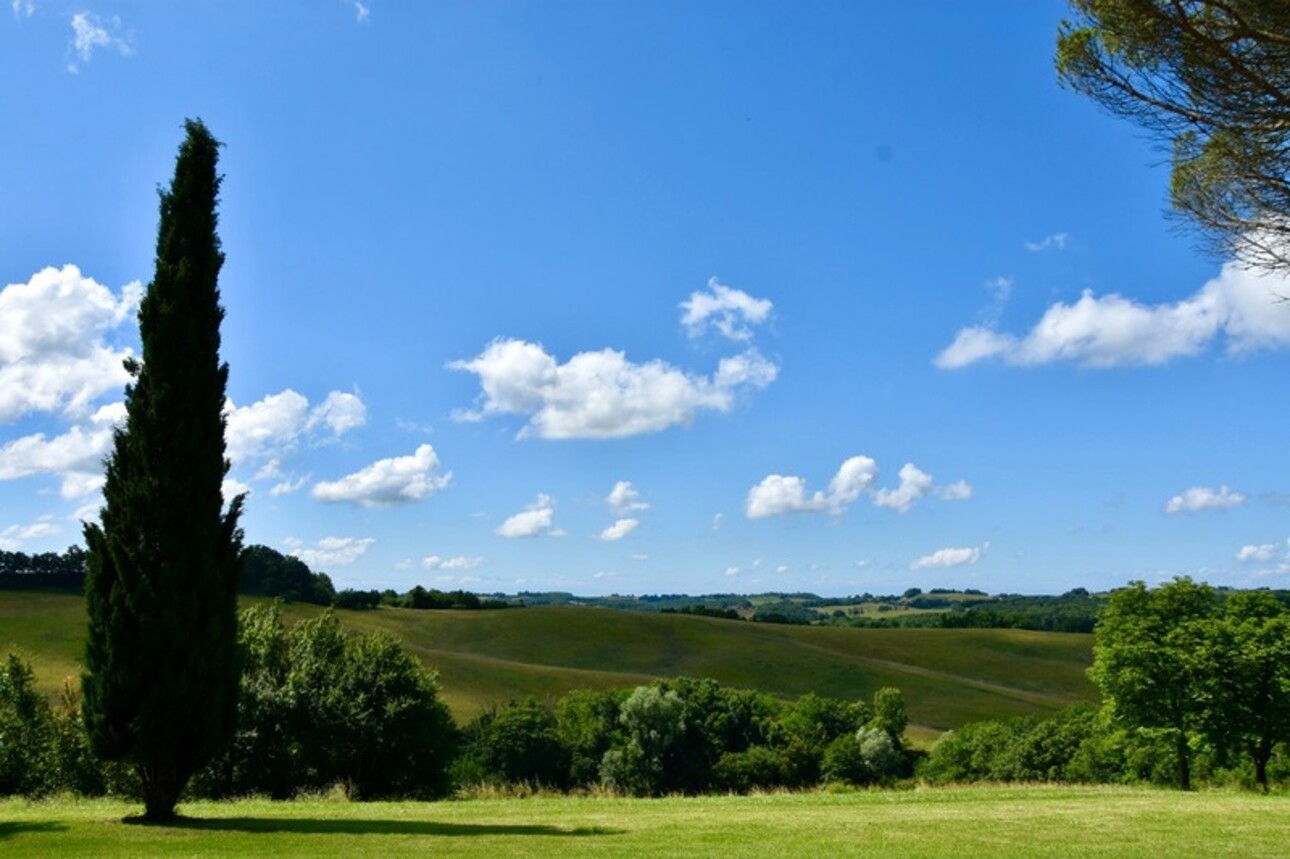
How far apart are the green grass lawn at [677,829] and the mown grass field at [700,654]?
178ft

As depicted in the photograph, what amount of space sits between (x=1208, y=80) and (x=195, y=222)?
51.0ft

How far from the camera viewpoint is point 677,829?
1484cm

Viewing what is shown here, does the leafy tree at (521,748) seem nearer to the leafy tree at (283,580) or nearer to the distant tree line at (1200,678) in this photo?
the distant tree line at (1200,678)

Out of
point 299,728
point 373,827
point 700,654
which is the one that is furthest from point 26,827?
point 700,654

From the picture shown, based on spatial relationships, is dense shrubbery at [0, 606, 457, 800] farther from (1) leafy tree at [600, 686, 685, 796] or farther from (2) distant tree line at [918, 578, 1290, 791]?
(1) leafy tree at [600, 686, 685, 796]

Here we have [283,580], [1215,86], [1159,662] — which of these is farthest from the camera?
[283,580]

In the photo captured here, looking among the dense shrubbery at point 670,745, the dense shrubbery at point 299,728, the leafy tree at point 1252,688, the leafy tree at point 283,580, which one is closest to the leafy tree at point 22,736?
the dense shrubbery at point 299,728

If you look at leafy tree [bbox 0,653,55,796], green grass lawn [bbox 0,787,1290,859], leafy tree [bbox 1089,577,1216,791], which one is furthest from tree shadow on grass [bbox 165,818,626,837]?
leafy tree [bbox 1089,577,1216,791]

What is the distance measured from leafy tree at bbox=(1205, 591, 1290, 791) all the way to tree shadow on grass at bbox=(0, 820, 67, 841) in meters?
36.5

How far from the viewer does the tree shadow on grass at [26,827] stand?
1437 cm

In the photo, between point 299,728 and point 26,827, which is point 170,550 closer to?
point 26,827

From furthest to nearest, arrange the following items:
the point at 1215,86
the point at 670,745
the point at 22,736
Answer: the point at 670,745
the point at 22,736
the point at 1215,86

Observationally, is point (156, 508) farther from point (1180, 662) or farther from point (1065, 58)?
point (1180, 662)

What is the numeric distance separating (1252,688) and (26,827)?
38.3 meters
